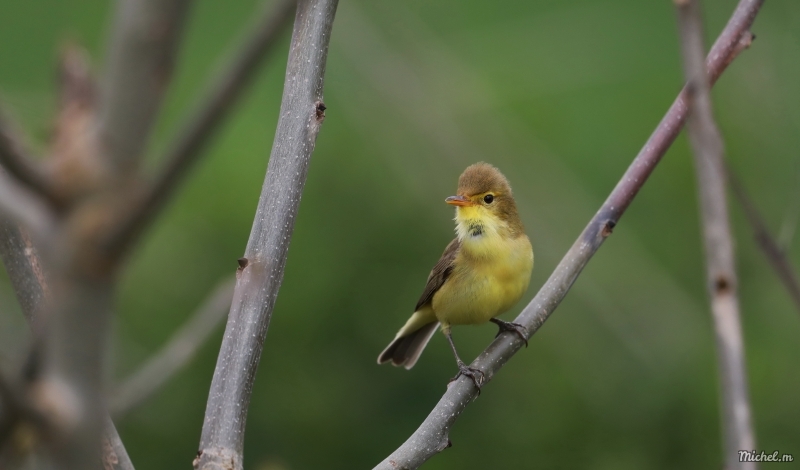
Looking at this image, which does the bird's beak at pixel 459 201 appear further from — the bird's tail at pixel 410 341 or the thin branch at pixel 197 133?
the thin branch at pixel 197 133

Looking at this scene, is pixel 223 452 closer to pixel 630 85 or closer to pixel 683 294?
pixel 683 294

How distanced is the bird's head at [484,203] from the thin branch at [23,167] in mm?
2844

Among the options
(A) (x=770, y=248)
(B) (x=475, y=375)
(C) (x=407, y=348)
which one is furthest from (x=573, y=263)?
(C) (x=407, y=348)

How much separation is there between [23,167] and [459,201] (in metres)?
2.87

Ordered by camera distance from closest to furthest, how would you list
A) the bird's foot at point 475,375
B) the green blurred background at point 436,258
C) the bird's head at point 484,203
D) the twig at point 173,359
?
the twig at point 173,359
the bird's foot at point 475,375
the bird's head at point 484,203
the green blurred background at point 436,258

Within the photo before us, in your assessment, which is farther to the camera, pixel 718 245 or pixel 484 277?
pixel 484 277

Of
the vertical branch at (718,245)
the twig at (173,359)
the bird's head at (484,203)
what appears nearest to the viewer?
the vertical branch at (718,245)

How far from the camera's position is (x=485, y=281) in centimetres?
346

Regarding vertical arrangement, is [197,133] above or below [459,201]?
below

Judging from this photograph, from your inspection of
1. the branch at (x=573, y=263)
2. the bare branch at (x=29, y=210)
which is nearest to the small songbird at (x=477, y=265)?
the branch at (x=573, y=263)

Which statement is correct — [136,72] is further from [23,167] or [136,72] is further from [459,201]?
[459,201]

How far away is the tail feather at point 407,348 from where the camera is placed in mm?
3691

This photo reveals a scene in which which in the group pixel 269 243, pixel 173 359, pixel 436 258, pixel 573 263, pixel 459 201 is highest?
pixel 436 258

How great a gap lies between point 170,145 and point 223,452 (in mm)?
998
